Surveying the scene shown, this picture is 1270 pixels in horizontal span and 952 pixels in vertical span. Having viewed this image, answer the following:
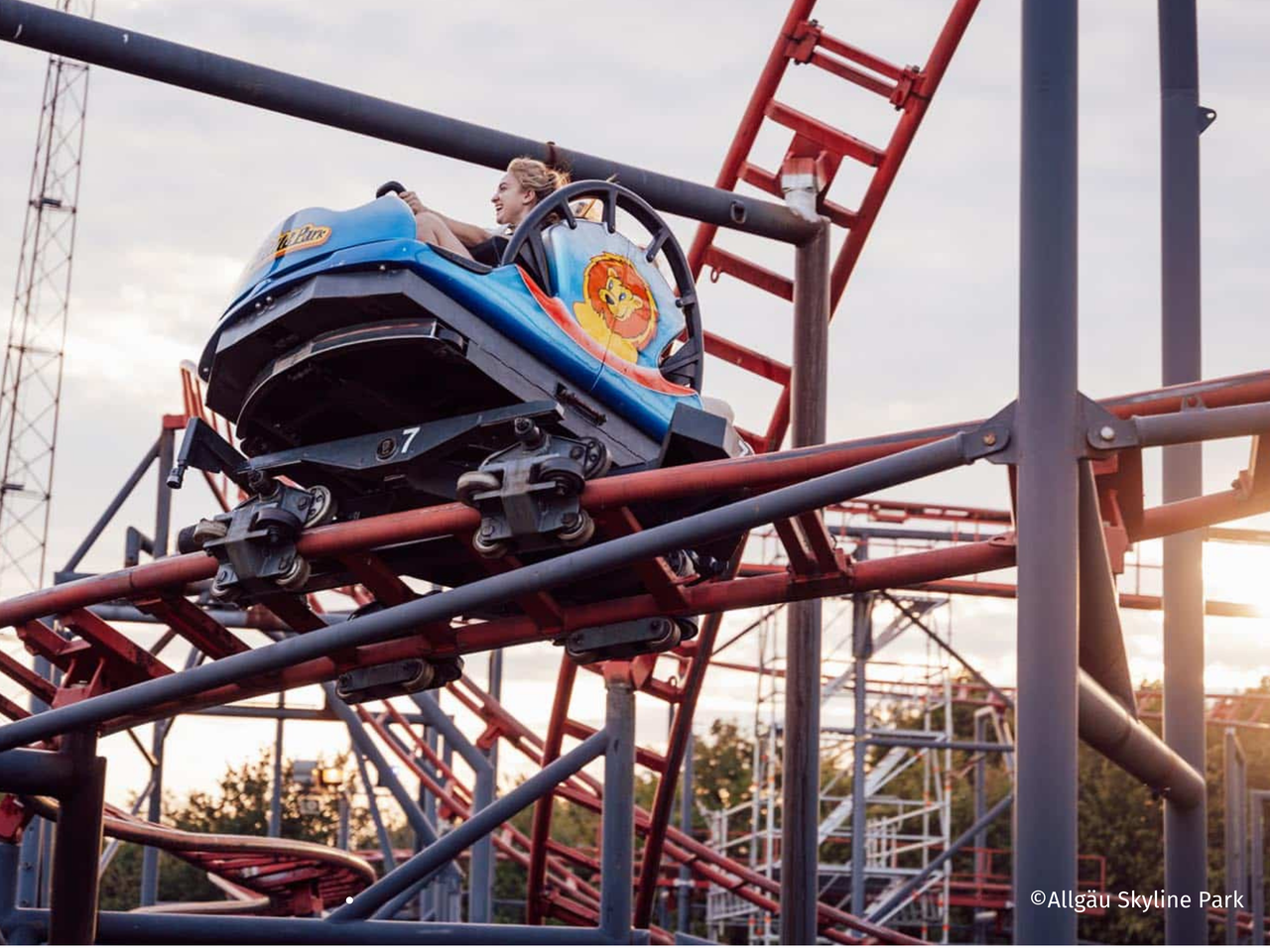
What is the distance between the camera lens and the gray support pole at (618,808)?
7.63 m

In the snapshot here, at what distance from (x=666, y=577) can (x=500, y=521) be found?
60 cm

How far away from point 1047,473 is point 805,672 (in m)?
2.52

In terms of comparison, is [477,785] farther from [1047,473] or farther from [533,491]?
[1047,473]

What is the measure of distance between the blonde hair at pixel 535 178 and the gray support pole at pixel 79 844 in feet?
7.85

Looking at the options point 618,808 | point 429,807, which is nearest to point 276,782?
point 429,807

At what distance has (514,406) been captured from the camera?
16.5 feet

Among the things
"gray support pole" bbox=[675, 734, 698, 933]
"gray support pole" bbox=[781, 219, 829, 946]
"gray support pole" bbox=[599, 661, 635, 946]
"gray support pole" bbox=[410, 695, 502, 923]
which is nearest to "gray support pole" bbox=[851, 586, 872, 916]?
"gray support pole" bbox=[675, 734, 698, 933]

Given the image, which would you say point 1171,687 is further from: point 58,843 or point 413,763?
point 413,763

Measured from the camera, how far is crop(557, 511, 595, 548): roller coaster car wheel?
191 inches

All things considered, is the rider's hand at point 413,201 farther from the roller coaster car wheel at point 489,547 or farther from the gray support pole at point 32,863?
the gray support pole at point 32,863

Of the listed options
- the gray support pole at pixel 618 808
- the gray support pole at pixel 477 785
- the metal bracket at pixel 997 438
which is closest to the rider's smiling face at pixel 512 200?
the metal bracket at pixel 997 438

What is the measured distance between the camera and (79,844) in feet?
20.9

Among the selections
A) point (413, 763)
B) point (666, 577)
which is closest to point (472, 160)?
point (666, 577)

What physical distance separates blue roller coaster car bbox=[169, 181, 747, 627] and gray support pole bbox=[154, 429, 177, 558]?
244 inches
